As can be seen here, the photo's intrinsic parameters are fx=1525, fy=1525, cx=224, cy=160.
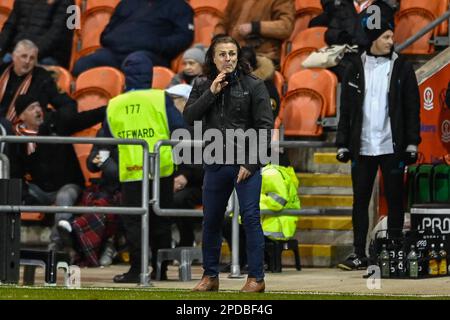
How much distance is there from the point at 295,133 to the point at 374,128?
1.94m

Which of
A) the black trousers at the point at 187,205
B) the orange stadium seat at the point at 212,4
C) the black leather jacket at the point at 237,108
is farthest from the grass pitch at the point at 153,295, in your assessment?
the orange stadium seat at the point at 212,4

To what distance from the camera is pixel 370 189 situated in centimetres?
1467

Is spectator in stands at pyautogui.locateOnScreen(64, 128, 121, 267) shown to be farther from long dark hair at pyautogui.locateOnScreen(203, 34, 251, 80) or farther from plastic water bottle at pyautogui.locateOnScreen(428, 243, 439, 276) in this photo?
long dark hair at pyautogui.locateOnScreen(203, 34, 251, 80)

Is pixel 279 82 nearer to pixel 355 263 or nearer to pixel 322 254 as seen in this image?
pixel 322 254

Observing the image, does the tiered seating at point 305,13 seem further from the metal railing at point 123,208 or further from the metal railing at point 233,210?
the metal railing at point 123,208

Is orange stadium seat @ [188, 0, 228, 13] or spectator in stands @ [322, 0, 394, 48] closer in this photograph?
spectator in stands @ [322, 0, 394, 48]

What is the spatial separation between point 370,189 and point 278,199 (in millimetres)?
890

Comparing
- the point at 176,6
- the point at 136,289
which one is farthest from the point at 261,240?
the point at 176,6

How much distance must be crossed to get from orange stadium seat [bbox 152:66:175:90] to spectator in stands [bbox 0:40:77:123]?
0.97 meters

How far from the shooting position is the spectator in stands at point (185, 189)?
50.0 ft

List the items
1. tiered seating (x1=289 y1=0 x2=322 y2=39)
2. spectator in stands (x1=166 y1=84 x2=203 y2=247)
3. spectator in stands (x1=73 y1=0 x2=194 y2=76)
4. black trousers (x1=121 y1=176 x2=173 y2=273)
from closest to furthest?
black trousers (x1=121 y1=176 x2=173 y2=273)
spectator in stands (x1=166 y1=84 x2=203 y2=247)
spectator in stands (x1=73 y1=0 x2=194 y2=76)
tiered seating (x1=289 y1=0 x2=322 y2=39)

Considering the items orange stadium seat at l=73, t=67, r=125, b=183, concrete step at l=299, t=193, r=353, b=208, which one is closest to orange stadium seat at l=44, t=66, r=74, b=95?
orange stadium seat at l=73, t=67, r=125, b=183

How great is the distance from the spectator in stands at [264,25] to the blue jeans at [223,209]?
547 centimetres

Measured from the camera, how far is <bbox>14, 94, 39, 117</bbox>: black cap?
1731 centimetres
